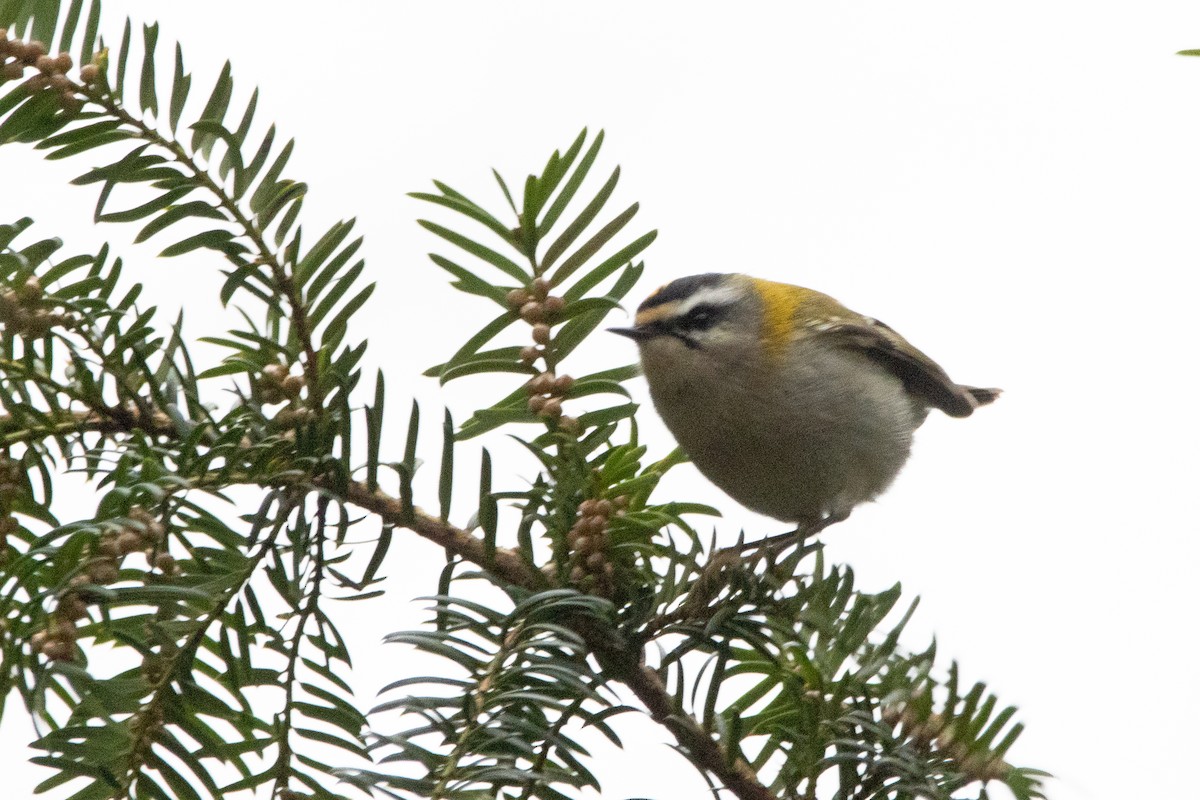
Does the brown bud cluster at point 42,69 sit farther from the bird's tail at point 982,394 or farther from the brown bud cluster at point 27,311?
the bird's tail at point 982,394

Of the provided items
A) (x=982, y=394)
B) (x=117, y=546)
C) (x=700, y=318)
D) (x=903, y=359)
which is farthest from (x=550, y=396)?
(x=982, y=394)

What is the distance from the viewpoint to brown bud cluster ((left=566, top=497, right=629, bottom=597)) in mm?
1009

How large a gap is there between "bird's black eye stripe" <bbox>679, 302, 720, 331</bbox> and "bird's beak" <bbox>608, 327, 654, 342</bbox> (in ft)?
0.29

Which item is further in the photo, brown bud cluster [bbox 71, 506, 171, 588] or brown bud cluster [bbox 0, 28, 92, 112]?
brown bud cluster [bbox 0, 28, 92, 112]

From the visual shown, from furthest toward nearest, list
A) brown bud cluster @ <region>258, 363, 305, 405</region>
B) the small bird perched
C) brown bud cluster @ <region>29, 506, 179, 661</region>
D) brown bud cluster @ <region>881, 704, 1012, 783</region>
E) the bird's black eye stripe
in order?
the bird's black eye stripe < the small bird perched < brown bud cluster @ <region>258, 363, 305, 405</region> < brown bud cluster @ <region>881, 704, 1012, 783</region> < brown bud cluster @ <region>29, 506, 179, 661</region>

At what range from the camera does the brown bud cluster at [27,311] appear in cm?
96

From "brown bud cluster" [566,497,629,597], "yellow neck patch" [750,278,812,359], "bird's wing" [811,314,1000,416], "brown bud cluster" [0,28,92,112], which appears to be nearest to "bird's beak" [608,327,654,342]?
"yellow neck patch" [750,278,812,359]

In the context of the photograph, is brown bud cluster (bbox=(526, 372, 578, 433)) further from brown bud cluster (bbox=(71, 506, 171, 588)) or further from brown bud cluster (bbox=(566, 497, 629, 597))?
brown bud cluster (bbox=(71, 506, 171, 588))

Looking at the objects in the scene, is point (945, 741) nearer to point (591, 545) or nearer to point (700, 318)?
point (591, 545)

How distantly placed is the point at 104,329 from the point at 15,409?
10 centimetres

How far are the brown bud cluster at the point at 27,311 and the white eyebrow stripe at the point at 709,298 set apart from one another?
1416 millimetres

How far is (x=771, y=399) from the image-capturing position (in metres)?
2.11

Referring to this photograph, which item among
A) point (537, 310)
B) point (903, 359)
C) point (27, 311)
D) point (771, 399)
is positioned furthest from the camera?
point (903, 359)

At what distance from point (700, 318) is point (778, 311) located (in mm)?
254
